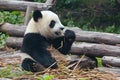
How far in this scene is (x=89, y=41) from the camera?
693 centimetres

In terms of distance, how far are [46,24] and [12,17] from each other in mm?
3467

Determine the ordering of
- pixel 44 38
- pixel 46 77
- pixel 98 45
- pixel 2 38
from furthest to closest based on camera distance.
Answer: pixel 2 38, pixel 98 45, pixel 44 38, pixel 46 77

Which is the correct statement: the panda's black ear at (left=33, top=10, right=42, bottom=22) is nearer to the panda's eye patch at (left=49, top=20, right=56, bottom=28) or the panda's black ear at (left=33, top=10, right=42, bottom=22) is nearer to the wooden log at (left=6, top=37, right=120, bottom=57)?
the panda's eye patch at (left=49, top=20, right=56, bottom=28)

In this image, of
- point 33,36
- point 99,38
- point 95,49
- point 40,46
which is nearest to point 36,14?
point 33,36

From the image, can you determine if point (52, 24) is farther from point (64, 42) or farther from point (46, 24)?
point (64, 42)

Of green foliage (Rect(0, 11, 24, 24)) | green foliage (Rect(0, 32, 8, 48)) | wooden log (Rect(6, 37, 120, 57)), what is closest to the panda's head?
wooden log (Rect(6, 37, 120, 57))

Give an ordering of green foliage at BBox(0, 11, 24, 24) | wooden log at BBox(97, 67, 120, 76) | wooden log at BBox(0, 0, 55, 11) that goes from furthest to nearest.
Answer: green foliage at BBox(0, 11, 24, 24) → wooden log at BBox(0, 0, 55, 11) → wooden log at BBox(97, 67, 120, 76)

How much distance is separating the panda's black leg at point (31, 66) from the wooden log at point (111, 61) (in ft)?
3.23

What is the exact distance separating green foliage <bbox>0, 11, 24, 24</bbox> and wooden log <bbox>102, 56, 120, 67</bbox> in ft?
12.5

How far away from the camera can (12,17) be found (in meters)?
9.73

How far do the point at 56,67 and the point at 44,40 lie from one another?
0.52 meters

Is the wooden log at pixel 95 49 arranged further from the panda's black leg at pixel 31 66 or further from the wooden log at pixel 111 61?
the panda's black leg at pixel 31 66

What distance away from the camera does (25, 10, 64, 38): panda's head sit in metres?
6.29

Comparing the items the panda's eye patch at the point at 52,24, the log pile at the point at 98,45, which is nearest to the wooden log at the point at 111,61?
the log pile at the point at 98,45
